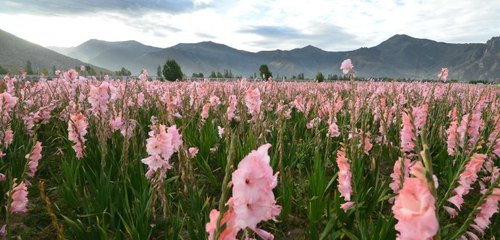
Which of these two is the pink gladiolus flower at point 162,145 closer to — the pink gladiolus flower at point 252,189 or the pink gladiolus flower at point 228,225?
the pink gladiolus flower at point 228,225

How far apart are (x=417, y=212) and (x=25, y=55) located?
12404cm

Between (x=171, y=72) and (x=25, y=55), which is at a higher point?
(x=25, y=55)

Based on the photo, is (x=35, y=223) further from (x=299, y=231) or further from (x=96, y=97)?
(x=299, y=231)

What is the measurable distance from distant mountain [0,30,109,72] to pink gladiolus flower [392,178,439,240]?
108653 mm

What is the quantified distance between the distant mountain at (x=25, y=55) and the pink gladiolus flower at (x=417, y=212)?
356 feet

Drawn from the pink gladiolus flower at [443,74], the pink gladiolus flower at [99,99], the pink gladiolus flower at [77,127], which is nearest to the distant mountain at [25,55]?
the pink gladiolus flower at [99,99]

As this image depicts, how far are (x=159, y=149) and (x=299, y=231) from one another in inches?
57.1

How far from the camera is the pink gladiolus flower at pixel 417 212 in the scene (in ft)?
2.79

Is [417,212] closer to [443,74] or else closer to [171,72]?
[443,74]

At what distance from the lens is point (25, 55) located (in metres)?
104

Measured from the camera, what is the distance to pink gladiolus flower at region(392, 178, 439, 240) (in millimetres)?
852

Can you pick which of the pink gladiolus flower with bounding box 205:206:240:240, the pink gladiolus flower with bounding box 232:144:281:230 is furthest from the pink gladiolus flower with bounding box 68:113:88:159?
the pink gladiolus flower with bounding box 232:144:281:230

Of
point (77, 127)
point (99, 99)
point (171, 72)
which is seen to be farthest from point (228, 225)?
point (171, 72)

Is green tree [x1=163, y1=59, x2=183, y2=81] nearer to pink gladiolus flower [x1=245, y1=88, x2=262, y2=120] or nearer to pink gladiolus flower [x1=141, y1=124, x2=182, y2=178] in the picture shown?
pink gladiolus flower [x1=245, y1=88, x2=262, y2=120]
